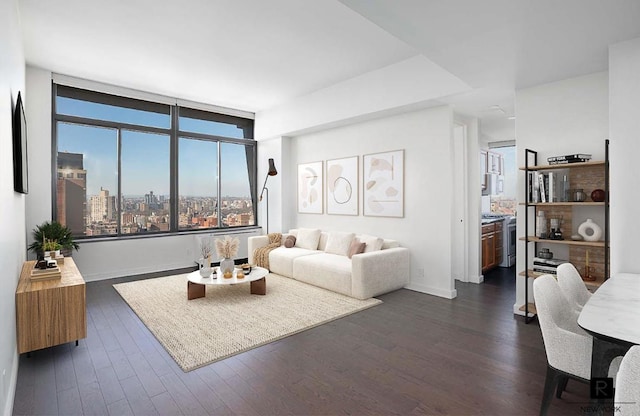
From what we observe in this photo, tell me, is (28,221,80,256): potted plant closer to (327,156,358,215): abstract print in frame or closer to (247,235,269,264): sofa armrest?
(247,235,269,264): sofa armrest

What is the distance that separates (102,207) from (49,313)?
3.24 m

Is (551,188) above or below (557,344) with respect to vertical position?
above

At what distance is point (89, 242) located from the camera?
5.34 meters

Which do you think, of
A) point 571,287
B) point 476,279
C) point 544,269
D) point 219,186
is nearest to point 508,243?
point 476,279

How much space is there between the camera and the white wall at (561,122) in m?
3.33

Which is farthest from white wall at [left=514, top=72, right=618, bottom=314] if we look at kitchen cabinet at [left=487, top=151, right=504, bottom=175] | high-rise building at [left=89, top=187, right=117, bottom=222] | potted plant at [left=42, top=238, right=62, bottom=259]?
high-rise building at [left=89, top=187, right=117, bottom=222]

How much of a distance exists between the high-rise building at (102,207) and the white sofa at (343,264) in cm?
269

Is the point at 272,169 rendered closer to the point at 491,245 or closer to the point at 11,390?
the point at 491,245

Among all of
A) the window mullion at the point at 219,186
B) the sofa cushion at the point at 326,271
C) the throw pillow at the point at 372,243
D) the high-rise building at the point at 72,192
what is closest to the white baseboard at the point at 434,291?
the throw pillow at the point at 372,243

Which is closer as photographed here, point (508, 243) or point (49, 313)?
point (49, 313)

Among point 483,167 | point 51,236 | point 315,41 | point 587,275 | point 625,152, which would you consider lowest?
point 587,275

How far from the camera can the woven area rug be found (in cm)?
302

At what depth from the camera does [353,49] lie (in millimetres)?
4117

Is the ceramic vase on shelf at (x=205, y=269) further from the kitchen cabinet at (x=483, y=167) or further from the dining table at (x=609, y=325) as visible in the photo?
A: the kitchen cabinet at (x=483, y=167)
